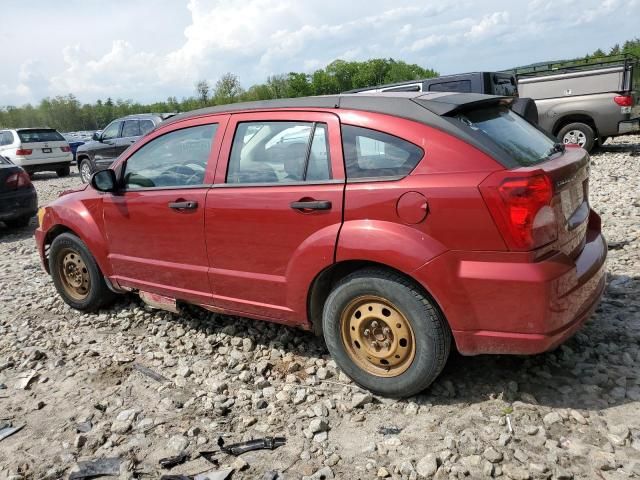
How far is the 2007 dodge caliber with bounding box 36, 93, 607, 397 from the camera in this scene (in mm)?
2773

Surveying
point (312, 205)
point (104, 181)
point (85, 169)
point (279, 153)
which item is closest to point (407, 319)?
point (312, 205)

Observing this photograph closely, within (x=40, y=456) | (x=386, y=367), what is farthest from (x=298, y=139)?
(x=40, y=456)

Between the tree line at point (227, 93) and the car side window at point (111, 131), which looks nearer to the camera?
the car side window at point (111, 131)

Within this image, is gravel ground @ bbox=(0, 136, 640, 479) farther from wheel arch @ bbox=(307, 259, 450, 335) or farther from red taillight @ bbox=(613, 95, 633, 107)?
red taillight @ bbox=(613, 95, 633, 107)

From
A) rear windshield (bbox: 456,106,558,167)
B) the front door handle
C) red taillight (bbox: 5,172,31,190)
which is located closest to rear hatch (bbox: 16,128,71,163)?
red taillight (bbox: 5,172,31,190)

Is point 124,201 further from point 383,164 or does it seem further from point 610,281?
point 610,281

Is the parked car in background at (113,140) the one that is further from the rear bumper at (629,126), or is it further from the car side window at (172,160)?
the rear bumper at (629,126)

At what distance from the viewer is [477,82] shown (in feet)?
35.5

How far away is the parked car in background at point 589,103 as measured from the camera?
37.9ft

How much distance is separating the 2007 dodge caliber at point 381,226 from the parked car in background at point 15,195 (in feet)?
20.1

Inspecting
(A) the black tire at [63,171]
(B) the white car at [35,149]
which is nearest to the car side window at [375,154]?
(B) the white car at [35,149]

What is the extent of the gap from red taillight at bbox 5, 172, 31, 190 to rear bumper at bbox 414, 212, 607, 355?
28.2 ft

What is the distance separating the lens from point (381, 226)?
3.01 m

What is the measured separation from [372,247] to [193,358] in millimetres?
1822
